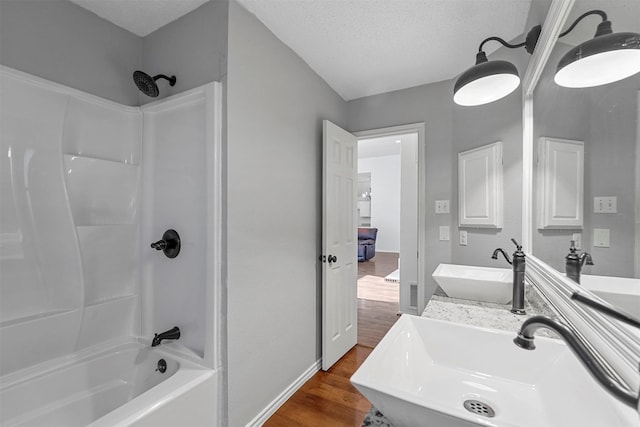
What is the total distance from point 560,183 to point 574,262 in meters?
0.34

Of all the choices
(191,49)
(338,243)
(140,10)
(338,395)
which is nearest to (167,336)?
(338,395)

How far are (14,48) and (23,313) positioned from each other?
1.33m

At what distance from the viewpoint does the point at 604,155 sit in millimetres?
762

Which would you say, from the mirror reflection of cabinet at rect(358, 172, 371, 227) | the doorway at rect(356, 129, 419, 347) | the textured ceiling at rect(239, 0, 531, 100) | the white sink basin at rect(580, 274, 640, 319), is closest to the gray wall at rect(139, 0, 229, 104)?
the textured ceiling at rect(239, 0, 531, 100)

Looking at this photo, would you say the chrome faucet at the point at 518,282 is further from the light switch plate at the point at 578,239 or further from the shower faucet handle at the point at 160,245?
the shower faucet handle at the point at 160,245

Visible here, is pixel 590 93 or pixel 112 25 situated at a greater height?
pixel 112 25

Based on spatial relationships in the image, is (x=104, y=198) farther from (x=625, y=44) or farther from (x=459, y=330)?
(x=625, y=44)

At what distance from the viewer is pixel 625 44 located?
0.66m

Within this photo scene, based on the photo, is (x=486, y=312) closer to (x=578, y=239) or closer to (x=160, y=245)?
(x=578, y=239)

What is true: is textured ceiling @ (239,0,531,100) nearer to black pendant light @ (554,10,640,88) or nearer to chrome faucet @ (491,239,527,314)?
black pendant light @ (554,10,640,88)

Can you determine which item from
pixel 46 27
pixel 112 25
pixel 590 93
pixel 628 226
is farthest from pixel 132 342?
pixel 590 93

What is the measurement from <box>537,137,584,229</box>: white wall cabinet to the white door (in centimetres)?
140

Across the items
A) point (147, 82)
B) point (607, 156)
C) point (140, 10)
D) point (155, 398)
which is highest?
point (140, 10)

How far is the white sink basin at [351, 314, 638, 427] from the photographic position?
0.60 metres
